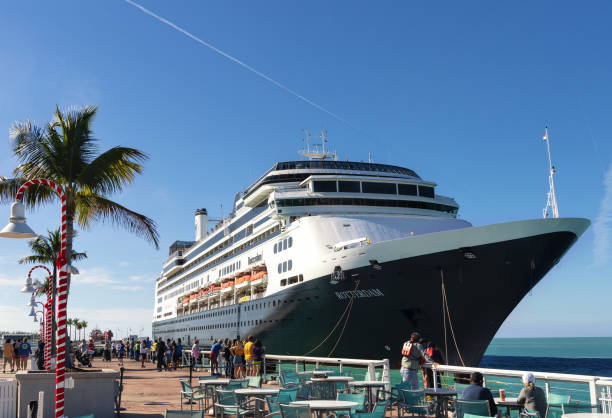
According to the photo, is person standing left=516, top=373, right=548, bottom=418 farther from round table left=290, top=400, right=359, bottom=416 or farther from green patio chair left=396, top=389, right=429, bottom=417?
round table left=290, top=400, right=359, bottom=416

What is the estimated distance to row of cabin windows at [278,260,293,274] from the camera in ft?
82.6

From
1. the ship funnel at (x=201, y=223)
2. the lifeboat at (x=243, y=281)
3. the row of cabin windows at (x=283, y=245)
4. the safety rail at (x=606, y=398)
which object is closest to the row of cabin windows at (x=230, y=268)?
the lifeboat at (x=243, y=281)

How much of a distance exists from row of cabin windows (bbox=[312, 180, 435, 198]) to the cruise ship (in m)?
0.05

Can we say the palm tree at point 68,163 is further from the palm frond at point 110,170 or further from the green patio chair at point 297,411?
the green patio chair at point 297,411

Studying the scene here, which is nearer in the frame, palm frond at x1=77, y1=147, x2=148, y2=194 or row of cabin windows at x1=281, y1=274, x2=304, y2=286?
palm frond at x1=77, y1=147, x2=148, y2=194

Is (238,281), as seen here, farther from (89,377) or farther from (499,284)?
(89,377)

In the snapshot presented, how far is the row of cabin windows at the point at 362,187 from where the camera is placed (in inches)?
1066

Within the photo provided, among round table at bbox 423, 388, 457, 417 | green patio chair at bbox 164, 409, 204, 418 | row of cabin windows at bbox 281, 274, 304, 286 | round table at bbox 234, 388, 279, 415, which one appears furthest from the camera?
row of cabin windows at bbox 281, 274, 304, 286

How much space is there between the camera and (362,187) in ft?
89.1

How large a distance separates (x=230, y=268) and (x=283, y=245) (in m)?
11.1

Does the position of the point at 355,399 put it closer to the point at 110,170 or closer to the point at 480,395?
the point at 480,395

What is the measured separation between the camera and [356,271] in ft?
66.8

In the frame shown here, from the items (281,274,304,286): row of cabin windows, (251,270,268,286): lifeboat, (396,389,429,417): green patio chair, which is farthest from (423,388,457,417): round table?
(251,270,268,286): lifeboat

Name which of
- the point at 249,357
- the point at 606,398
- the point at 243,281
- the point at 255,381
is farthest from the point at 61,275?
the point at 243,281
